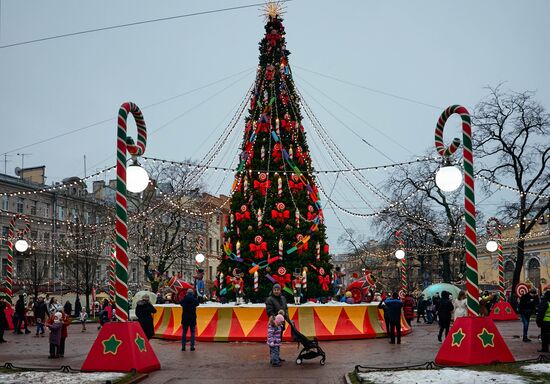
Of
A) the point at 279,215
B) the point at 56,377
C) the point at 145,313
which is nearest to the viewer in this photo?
the point at 56,377

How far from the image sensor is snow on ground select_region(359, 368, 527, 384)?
10.8m

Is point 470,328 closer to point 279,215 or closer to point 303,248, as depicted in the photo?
point 303,248

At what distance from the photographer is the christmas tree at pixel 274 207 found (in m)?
25.0

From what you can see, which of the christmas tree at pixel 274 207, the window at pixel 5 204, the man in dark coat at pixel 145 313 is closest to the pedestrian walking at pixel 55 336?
the man in dark coat at pixel 145 313

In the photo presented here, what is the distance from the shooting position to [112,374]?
12.4 m

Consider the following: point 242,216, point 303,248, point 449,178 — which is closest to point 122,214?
point 449,178

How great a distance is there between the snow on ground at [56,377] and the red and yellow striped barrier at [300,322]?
28.8ft

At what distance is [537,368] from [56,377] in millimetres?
8747

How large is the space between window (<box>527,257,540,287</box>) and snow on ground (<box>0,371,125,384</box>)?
7205 centimetres

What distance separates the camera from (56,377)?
39.5 feet

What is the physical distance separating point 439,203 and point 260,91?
76.9 ft

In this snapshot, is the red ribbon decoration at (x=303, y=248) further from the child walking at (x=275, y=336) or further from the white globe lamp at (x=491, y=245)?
the white globe lamp at (x=491, y=245)

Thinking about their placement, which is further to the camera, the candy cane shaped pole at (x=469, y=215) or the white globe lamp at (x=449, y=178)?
the candy cane shaped pole at (x=469, y=215)

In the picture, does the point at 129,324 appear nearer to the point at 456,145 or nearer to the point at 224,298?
the point at 456,145
